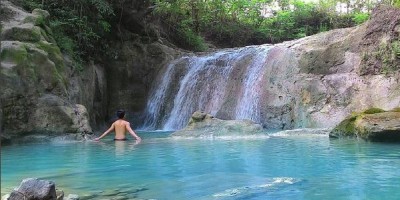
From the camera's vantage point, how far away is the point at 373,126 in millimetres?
8977

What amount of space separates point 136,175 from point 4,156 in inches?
140

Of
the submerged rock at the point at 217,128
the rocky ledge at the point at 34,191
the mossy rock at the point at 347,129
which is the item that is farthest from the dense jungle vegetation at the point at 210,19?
the rocky ledge at the point at 34,191

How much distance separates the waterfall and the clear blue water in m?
5.99

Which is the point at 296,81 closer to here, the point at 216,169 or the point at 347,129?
the point at 347,129

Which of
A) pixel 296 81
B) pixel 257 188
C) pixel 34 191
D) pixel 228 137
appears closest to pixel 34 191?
pixel 34 191

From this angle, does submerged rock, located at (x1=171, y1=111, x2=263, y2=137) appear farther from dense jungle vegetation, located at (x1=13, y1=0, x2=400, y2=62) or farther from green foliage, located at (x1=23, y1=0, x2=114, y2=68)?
dense jungle vegetation, located at (x1=13, y1=0, x2=400, y2=62)

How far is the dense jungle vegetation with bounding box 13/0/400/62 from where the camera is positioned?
50.1 feet

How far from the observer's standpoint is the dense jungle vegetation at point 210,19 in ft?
50.1

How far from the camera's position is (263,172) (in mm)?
5504

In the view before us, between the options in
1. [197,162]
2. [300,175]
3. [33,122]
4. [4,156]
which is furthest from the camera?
[33,122]

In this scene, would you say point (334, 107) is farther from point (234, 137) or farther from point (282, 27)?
point (282, 27)

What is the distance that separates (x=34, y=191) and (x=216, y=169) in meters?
3.02

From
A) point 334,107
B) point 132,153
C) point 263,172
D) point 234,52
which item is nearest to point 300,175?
point 263,172

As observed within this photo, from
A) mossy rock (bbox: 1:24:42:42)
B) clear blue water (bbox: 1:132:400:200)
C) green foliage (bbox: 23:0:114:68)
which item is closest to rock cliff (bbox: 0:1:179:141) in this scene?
mossy rock (bbox: 1:24:42:42)
